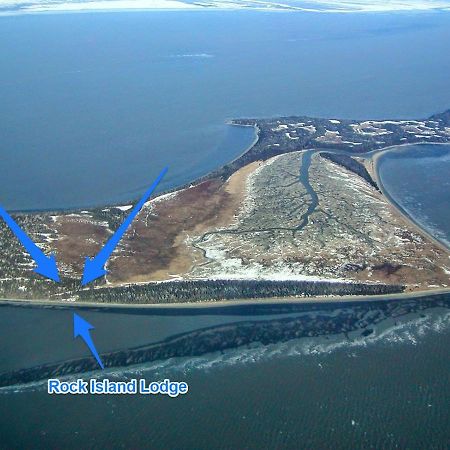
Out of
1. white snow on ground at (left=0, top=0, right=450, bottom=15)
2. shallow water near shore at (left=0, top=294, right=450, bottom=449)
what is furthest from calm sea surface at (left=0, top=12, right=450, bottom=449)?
white snow on ground at (left=0, top=0, right=450, bottom=15)

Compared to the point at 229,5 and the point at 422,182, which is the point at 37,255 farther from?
the point at 229,5

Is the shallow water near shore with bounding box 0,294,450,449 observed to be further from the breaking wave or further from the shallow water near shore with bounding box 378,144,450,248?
the shallow water near shore with bounding box 378,144,450,248

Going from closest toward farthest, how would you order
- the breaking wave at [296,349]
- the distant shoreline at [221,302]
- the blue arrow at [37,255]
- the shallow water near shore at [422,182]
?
the breaking wave at [296,349] < the distant shoreline at [221,302] < the blue arrow at [37,255] < the shallow water near shore at [422,182]

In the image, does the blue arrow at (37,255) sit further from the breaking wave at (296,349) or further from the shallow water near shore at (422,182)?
the shallow water near shore at (422,182)

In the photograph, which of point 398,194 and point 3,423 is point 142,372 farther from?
point 398,194

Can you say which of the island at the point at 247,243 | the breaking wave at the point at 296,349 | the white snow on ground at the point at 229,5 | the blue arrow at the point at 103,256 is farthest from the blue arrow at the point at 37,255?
the white snow on ground at the point at 229,5

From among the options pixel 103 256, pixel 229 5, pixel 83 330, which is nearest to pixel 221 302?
pixel 83 330

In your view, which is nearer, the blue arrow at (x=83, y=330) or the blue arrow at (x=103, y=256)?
the blue arrow at (x=83, y=330)
